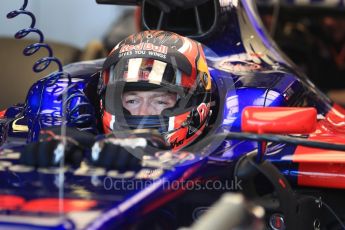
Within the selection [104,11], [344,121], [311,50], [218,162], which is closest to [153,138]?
Result: [218,162]

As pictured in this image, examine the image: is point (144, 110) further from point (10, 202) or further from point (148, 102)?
point (10, 202)

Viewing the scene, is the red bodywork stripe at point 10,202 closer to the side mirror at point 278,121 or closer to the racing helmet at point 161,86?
the side mirror at point 278,121

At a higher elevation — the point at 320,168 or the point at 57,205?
the point at 57,205

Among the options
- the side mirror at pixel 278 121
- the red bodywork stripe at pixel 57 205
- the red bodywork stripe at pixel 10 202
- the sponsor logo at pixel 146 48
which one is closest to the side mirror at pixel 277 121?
the side mirror at pixel 278 121

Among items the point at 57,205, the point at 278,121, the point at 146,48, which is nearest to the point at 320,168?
the point at 278,121

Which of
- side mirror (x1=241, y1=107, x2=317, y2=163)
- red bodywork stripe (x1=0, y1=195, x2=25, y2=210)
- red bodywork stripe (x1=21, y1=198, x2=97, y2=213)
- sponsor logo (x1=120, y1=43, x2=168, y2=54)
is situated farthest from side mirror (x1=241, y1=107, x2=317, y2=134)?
sponsor logo (x1=120, y1=43, x2=168, y2=54)

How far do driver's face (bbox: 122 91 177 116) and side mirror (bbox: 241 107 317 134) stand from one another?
585 millimetres

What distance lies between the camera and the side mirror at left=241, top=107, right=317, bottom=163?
5.15ft

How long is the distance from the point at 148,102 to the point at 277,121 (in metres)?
0.68

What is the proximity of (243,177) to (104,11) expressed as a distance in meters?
5.30

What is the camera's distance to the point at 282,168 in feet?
6.58

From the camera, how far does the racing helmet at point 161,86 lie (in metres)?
2.11

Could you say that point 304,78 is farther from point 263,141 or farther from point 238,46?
point 263,141

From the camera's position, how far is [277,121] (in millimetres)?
1569
